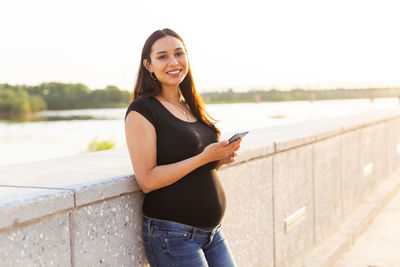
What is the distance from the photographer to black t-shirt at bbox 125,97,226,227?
8.80 feet

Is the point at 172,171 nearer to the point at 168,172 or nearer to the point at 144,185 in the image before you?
the point at 168,172

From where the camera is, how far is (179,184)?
8.94ft

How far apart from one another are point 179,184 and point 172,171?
0.14 metres

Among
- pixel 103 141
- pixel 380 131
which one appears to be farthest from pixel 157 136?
pixel 103 141

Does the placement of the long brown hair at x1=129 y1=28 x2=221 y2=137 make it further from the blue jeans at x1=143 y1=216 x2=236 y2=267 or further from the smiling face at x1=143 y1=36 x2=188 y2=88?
the blue jeans at x1=143 y1=216 x2=236 y2=267

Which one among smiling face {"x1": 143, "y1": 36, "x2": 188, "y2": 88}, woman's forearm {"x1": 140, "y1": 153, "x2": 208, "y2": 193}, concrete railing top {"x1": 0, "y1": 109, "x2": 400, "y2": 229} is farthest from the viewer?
smiling face {"x1": 143, "y1": 36, "x2": 188, "y2": 88}

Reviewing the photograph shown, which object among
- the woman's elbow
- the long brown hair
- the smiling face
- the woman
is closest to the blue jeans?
the woman

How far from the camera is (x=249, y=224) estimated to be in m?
4.09

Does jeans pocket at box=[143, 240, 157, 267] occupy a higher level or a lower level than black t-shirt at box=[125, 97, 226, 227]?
lower

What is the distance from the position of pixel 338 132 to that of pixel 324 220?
1.15 metres

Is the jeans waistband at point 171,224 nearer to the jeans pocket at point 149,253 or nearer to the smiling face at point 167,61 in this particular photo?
the jeans pocket at point 149,253

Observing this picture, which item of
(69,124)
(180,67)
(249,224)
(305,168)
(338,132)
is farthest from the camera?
(69,124)

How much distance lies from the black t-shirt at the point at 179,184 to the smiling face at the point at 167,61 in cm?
20

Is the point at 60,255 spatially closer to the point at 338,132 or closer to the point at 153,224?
the point at 153,224
